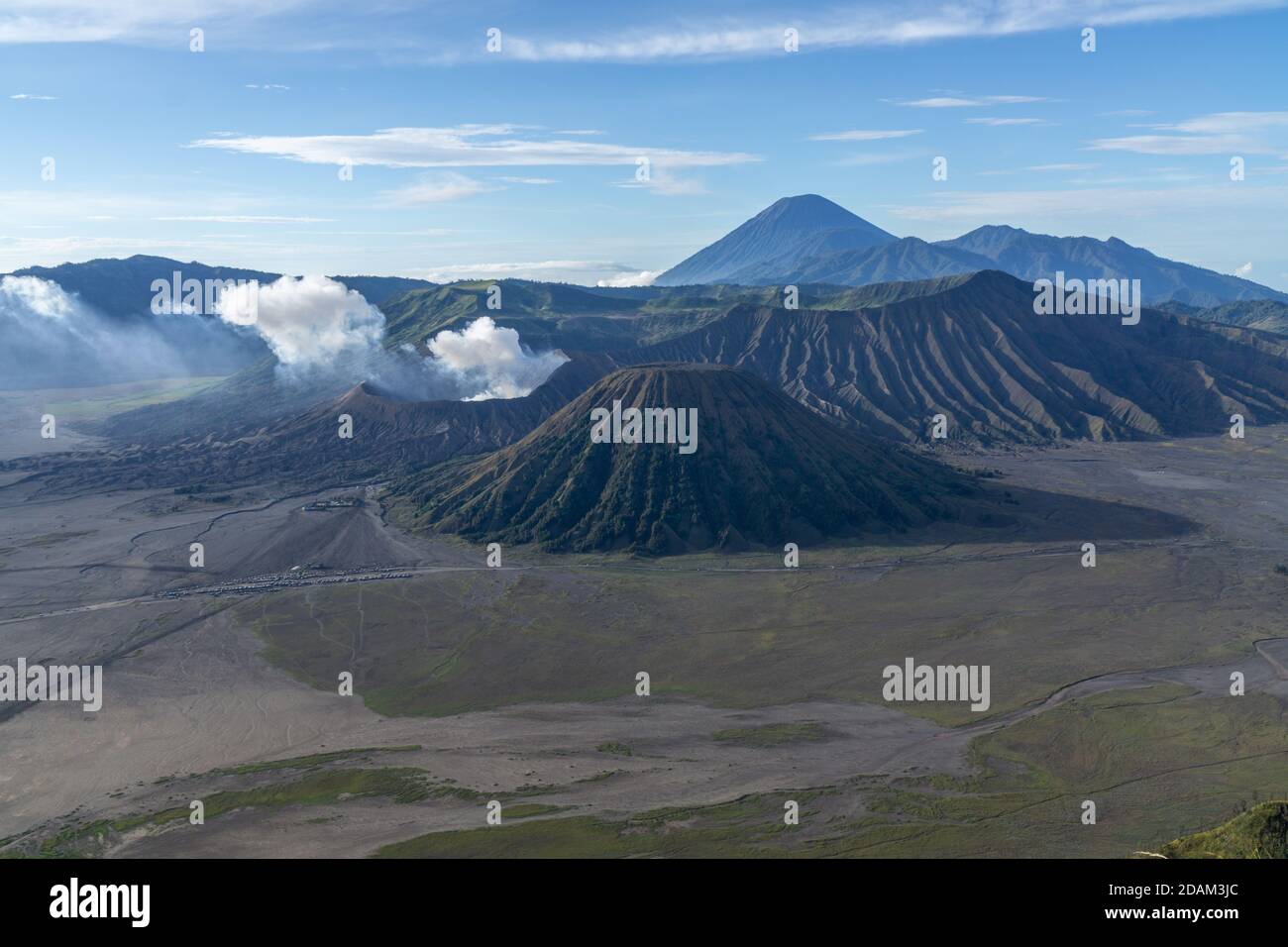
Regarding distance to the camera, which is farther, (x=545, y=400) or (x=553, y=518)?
(x=545, y=400)

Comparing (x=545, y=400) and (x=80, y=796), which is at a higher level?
(x=545, y=400)

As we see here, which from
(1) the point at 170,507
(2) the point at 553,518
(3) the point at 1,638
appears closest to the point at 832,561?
(2) the point at 553,518

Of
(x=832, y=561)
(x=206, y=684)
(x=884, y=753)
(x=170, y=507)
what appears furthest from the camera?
(x=170, y=507)

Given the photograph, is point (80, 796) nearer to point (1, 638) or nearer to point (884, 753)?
point (1, 638)

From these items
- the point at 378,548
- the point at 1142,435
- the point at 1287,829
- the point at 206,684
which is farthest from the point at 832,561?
the point at 1142,435

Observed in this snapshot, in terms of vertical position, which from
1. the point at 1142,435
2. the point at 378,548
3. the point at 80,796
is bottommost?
the point at 80,796

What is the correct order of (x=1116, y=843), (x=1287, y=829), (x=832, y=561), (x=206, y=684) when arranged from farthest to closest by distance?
(x=832, y=561), (x=206, y=684), (x=1116, y=843), (x=1287, y=829)
